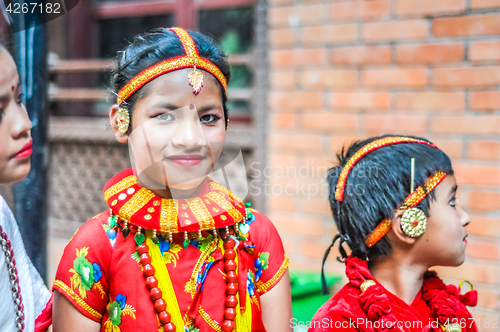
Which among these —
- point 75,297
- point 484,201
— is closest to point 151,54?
point 75,297

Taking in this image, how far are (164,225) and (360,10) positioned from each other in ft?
6.84

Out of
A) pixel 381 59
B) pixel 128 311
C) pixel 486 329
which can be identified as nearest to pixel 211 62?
pixel 128 311

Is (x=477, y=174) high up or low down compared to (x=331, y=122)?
down

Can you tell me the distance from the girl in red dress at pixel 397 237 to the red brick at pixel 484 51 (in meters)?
1.08

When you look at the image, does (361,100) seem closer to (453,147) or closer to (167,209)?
(453,147)

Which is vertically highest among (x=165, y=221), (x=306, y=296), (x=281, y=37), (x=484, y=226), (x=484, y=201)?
(x=281, y=37)

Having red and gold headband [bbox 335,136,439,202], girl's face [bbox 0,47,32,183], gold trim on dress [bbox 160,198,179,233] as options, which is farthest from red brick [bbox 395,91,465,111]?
girl's face [bbox 0,47,32,183]

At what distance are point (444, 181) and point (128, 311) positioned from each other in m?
1.20

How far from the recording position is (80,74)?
4219mm

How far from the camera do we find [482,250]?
2506 mm

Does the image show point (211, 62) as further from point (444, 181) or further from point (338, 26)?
point (338, 26)

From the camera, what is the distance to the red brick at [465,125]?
2.43m

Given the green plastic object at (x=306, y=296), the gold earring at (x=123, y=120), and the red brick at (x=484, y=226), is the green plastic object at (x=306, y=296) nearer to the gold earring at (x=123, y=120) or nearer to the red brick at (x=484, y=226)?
the red brick at (x=484, y=226)

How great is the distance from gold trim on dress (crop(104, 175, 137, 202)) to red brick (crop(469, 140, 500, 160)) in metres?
1.96
